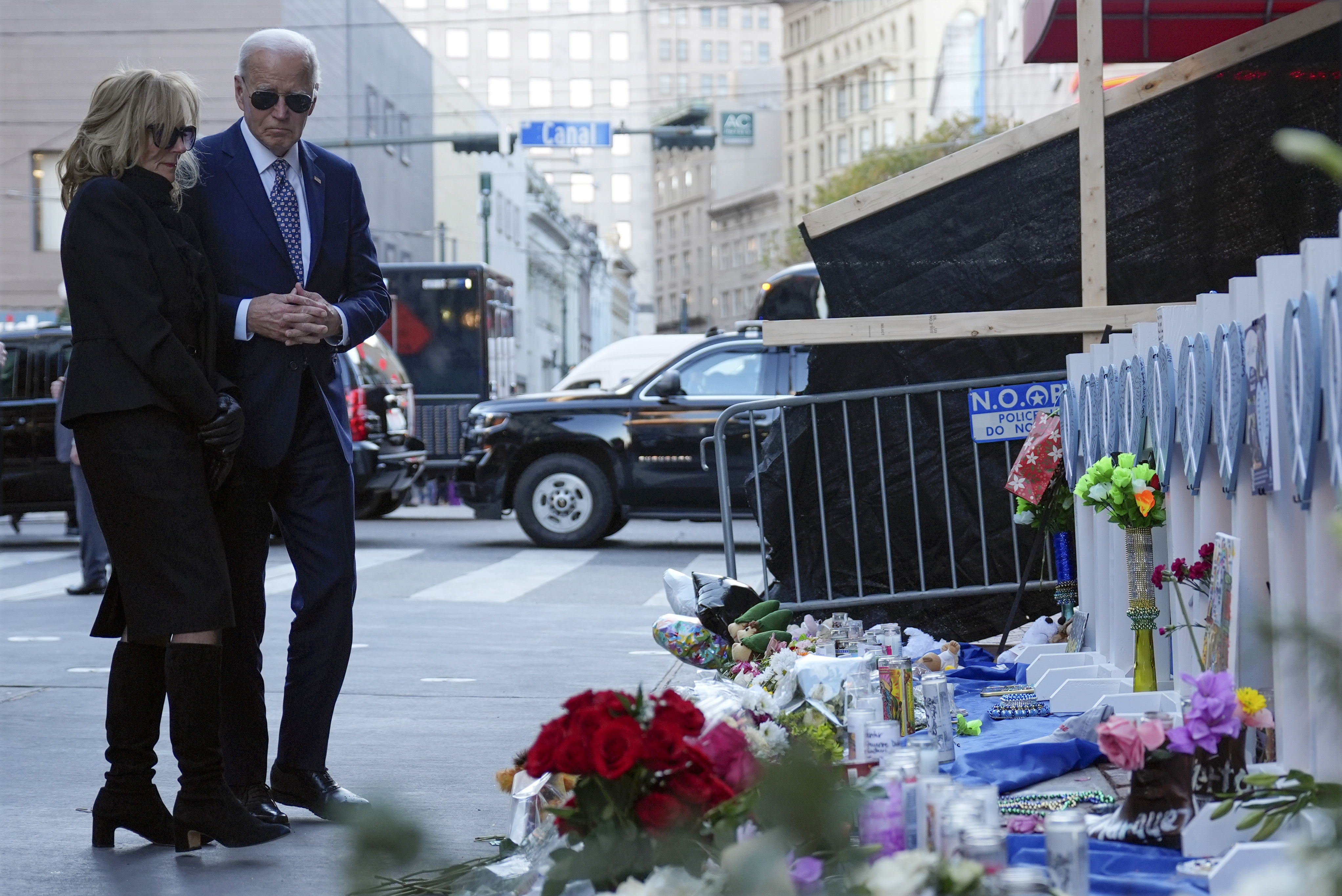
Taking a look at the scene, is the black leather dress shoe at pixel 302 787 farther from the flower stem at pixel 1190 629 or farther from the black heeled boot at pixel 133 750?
the flower stem at pixel 1190 629

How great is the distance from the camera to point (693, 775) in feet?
8.17

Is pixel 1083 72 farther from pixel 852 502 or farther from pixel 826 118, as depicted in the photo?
pixel 826 118

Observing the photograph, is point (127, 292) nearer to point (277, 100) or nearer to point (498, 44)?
point (277, 100)

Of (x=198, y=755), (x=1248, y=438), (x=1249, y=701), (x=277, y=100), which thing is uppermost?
(x=277, y=100)

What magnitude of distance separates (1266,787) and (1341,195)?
450 centimetres

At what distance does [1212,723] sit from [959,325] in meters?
3.68

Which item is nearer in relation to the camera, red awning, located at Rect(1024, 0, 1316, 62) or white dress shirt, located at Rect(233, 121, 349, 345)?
white dress shirt, located at Rect(233, 121, 349, 345)

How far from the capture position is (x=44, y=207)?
98.5ft

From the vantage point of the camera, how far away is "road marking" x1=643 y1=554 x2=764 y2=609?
10297 millimetres

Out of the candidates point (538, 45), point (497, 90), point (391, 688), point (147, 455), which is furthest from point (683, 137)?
point (538, 45)

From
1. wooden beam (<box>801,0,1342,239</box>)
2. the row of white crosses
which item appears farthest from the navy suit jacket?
wooden beam (<box>801,0,1342,239</box>)

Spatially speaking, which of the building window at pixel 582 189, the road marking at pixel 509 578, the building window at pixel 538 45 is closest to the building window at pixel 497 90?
the building window at pixel 538 45

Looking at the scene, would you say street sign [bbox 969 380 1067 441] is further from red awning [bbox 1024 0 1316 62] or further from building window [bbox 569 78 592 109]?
building window [bbox 569 78 592 109]

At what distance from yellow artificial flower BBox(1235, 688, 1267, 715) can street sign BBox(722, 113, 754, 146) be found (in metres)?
25.3
